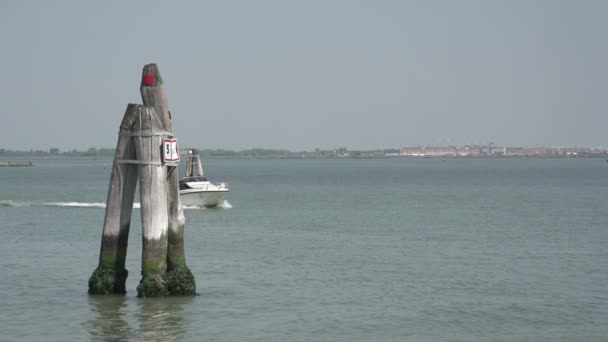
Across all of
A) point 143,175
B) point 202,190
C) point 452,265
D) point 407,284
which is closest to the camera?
point 143,175

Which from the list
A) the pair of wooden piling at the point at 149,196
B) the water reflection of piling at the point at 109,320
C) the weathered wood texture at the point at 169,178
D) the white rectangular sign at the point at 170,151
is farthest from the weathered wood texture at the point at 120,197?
the water reflection of piling at the point at 109,320

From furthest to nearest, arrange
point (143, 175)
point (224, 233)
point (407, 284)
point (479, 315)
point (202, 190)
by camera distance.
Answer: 1. point (202, 190)
2. point (224, 233)
3. point (407, 284)
4. point (479, 315)
5. point (143, 175)

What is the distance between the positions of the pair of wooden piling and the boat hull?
131 feet

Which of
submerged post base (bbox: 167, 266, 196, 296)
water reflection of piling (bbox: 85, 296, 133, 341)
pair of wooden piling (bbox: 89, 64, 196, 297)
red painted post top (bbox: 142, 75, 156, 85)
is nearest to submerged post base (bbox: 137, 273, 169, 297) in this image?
pair of wooden piling (bbox: 89, 64, 196, 297)

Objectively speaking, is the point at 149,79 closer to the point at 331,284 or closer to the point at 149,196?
the point at 149,196

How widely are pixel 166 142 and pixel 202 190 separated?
A: 137 feet

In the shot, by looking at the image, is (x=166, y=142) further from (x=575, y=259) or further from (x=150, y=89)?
(x=575, y=259)

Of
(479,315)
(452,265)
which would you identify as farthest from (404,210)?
(479,315)

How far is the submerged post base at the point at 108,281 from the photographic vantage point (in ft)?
69.7

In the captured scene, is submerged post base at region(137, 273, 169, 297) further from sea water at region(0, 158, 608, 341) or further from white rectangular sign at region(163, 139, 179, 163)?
white rectangular sign at region(163, 139, 179, 163)

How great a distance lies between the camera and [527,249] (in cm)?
3594

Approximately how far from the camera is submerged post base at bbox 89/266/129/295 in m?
21.2

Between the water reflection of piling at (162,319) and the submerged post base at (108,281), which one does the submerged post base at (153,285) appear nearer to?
the water reflection of piling at (162,319)

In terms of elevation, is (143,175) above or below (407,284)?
above
